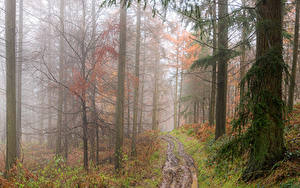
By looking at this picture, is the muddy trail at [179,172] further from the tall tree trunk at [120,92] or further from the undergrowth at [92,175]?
the tall tree trunk at [120,92]

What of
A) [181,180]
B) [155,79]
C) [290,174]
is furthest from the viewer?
[155,79]

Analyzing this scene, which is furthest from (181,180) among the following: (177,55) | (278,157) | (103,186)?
(177,55)

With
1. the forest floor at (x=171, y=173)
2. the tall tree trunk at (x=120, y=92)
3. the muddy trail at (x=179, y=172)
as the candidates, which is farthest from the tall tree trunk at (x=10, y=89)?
the muddy trail at (x=179, y=172)

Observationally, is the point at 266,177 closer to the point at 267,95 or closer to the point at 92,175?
the point at 267,95

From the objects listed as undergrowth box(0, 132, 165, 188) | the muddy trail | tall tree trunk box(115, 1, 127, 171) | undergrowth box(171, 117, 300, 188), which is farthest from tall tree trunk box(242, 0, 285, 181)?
tall tree trunk box(115, 1, 127, 171)

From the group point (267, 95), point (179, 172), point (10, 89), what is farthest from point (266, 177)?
point (10, 89)

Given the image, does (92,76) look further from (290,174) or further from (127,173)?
(290,174)

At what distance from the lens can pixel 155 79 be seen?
18062 millimetres

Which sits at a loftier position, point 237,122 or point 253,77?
point 253,77

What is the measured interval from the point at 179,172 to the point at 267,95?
5094 mm

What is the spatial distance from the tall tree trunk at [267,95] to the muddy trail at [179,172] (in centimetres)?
275

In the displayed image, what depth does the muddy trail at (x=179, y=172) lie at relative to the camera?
5.86 m

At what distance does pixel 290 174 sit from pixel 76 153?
12.0m

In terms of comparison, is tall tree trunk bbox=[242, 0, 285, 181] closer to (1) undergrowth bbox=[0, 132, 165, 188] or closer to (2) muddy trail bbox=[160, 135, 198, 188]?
(2) muddy trail bbox=[160, 135, 198, 188]
